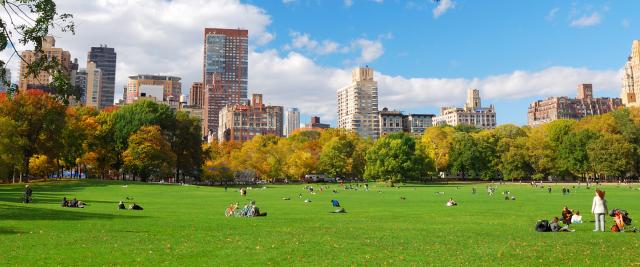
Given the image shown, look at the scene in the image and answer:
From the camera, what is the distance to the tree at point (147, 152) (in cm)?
9106

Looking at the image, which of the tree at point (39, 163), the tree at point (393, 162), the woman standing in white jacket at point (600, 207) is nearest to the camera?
the woman standing in white jacket at point (600, 207)

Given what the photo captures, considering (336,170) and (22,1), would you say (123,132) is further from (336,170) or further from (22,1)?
(22,1)

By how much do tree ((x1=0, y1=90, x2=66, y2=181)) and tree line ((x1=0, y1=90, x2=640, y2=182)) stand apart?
0.44 feet

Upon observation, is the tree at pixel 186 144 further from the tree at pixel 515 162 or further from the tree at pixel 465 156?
the tree at pixel 515 162

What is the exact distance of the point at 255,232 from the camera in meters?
21.7

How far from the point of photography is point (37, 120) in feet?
250

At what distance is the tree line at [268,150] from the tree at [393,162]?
0.23 metres

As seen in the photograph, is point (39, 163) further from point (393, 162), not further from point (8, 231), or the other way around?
point (8, 231)

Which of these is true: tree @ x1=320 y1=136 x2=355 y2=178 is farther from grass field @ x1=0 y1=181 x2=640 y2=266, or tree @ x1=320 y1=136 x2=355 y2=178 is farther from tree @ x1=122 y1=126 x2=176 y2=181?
grass field @ x1=0 y1=181 x2=640 y2=266

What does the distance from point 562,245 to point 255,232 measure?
1195 centimetres

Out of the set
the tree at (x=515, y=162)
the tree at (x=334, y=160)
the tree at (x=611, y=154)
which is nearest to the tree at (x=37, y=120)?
the tree at (x=334, y=160)

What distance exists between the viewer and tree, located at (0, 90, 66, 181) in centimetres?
7475

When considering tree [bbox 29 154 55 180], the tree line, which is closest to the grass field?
the tree line

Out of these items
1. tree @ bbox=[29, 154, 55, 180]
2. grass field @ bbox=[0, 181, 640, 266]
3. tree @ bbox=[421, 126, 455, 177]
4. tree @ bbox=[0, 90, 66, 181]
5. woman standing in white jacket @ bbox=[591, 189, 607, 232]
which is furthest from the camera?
tree @ bbox=[421, 126, 455, 177]
